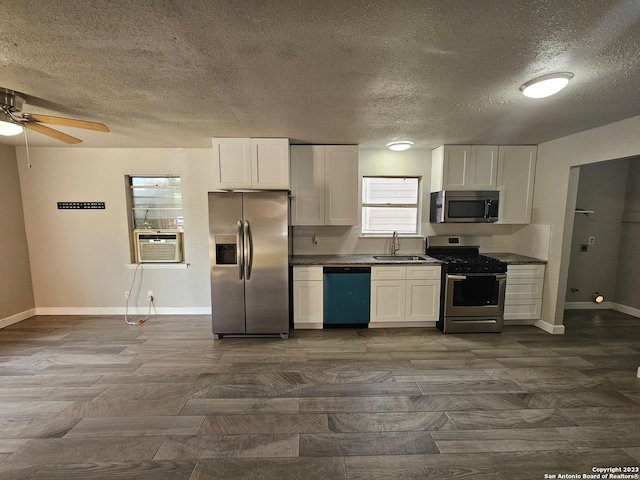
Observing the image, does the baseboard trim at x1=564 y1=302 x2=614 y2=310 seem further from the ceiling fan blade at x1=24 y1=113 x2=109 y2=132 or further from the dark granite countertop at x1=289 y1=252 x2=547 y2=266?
the ceiling fan blade at x1=24 y1=113 x2=109 y2=132

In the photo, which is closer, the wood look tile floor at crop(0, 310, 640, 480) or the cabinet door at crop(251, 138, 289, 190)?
the wood look tile floor at crop(0, 310, 640, 480)

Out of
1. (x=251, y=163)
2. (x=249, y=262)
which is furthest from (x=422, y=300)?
(x=251, y=163)

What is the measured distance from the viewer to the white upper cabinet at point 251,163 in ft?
10.3

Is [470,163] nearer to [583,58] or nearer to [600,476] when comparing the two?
[583,58]

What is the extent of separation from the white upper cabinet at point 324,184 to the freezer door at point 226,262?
2.71 ft

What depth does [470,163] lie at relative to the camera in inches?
138

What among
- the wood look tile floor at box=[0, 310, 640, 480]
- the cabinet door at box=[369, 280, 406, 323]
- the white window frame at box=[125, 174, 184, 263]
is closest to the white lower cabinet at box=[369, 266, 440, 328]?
the cabinet door at box=[369, 280, 406, 323]

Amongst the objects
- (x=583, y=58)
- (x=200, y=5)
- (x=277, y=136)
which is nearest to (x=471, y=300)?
(x=583, y=58)

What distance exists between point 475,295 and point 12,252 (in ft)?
20.6

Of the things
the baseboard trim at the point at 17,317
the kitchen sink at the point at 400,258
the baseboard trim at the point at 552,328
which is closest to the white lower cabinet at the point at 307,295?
the kitchen sink at the point at 400,258

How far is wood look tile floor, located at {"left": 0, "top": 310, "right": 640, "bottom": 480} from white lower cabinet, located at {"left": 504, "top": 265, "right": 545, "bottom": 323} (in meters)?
0.38

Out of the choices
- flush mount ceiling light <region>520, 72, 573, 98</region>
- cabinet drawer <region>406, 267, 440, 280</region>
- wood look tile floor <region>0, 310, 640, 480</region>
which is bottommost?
wood look tile floor <region>0, 310, 640, 480</region>

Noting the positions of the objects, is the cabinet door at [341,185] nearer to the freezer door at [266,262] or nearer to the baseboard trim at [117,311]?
the freezer door at [266,262]

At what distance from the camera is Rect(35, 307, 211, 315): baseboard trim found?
3.81 metres
